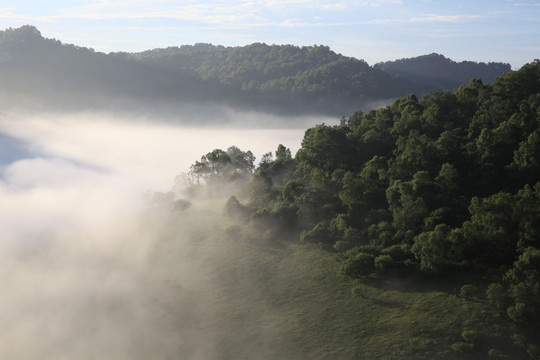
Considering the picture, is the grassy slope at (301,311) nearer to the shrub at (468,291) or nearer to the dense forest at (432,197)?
the shrub at (468,291)

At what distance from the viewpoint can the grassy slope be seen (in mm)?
51406

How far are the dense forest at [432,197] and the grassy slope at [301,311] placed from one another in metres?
2.71

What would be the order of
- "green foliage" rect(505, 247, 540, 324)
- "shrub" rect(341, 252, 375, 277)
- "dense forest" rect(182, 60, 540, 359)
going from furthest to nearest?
"shrub" rect(341, 252, 375, 277) → "dense forest" rect(182, 60, 540, 359) → "green foliage" rect(505, 247, 540, 324)

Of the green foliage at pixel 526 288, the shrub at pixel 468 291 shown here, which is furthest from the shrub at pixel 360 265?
the green foliage at pixel 526 288

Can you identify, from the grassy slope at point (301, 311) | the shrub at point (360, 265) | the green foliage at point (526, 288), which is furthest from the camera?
the shrub at point (360, 265)

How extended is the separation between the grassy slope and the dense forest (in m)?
2.71

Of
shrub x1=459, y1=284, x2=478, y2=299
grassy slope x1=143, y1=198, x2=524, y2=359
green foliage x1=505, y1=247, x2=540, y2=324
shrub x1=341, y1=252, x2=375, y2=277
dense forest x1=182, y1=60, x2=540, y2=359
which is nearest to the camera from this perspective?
green foliage x1=505, y1=247, x2=540, y2=324

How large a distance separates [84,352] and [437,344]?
41253mm

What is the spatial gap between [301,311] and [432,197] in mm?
26755

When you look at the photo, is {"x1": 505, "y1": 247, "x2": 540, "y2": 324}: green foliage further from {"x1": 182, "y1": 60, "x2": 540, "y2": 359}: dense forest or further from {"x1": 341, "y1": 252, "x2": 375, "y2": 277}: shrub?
{"x1": 341, "y1": 252, "x2": 375, "y2": 277}: shrub

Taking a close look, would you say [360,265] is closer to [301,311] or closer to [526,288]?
[301,311]

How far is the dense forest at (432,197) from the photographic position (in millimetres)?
56562

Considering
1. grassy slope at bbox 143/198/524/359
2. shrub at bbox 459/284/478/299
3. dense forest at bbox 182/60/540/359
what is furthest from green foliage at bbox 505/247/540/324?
shrub at bbox 459/284/478/299

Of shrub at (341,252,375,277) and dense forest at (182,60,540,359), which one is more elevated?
dense forest at (182,60,540,359)
